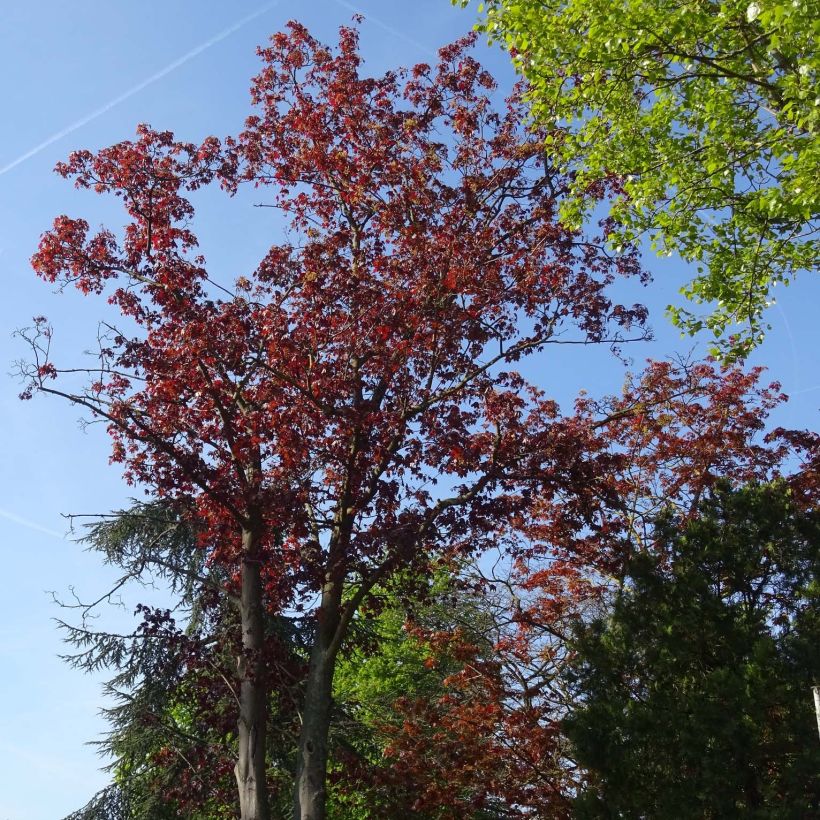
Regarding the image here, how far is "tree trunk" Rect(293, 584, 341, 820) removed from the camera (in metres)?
9.87

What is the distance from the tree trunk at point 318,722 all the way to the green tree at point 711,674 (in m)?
2.75

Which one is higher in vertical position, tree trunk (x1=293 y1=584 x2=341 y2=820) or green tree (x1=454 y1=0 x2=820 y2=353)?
green tree (x1=454 y1=0 x2=820 y2=353)

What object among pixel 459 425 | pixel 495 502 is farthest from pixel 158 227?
pixel 495 502

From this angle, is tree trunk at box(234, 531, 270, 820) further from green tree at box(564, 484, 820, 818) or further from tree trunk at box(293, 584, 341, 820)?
green tree at box(564, 484, 820, 818)

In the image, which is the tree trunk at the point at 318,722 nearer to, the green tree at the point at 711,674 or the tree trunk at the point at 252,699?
the tree trunk at the point at 252,699

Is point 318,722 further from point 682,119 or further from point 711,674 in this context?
point 682,119

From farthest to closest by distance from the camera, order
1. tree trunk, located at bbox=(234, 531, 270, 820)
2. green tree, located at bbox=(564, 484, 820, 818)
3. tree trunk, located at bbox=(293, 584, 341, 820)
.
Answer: tree trunk, located at bbox=(234, 531, 270, 820) < tree trunk, located at bbox=(293, 584, 341, 820) < green tree, located at bbox=(564, 484, 820, 818)

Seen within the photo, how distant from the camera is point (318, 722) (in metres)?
10.3

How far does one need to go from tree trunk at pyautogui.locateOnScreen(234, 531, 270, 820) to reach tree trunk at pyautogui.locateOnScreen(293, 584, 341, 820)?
0.44m

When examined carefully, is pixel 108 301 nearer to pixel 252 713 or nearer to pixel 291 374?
pixel 291 374

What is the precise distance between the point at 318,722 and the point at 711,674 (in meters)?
4.31

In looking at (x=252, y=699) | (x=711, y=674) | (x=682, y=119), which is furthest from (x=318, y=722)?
(x=682, y=119)

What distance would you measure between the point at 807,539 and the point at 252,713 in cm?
670

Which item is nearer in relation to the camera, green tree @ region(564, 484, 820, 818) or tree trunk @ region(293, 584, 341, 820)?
green tree @ region(564, 484, 820, 818)
